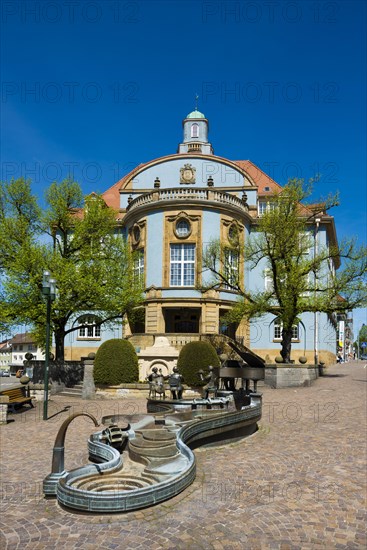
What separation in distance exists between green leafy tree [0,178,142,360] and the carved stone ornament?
40.6 ft

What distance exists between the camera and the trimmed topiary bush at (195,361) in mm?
21656

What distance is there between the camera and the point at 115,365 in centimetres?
2142

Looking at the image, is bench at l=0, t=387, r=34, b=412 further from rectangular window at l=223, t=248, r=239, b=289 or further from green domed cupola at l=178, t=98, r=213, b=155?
green domed cupola at l=178, t=98, r=213, b=155

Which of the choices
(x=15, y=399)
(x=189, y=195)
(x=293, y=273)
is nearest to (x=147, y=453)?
(x=15, y=399)

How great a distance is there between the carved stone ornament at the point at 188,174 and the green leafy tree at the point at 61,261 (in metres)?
12.4

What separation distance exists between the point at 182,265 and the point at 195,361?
41.3 feet

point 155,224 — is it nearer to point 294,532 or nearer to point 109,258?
point 109,258

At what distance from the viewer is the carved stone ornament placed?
3697 cm

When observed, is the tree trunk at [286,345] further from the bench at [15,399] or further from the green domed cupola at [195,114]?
the green domed cupola at [195,114]

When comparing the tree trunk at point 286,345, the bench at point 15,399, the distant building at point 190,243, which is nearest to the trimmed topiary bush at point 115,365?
the bench at point 15,399

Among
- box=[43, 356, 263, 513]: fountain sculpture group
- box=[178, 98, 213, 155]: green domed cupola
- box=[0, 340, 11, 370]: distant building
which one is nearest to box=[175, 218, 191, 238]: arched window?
box=[178, 98, 213, 155]: green domed cupola

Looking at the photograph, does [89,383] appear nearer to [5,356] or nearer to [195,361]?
[195,361]

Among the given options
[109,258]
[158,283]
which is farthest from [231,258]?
[109,258]

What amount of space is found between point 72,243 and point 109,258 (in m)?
2.16
